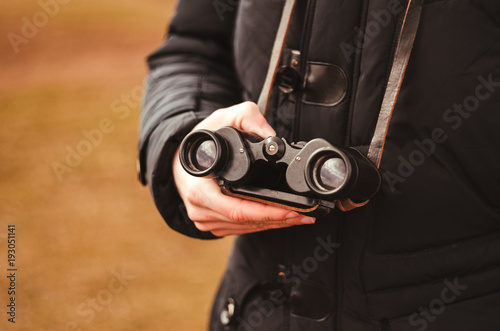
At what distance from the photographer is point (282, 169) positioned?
68 cm

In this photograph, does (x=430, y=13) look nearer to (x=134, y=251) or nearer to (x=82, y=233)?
(x=134, y=251)

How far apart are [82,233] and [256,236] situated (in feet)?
7.11

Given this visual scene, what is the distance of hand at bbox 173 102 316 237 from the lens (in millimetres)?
635

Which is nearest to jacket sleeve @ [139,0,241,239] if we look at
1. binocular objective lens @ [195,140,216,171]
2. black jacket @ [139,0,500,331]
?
black jacket @ [139,0,500,331]

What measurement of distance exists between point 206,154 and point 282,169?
0.10 meters

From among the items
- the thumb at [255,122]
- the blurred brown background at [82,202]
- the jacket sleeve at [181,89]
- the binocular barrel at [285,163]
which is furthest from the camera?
the blurred brown background at [82,202]

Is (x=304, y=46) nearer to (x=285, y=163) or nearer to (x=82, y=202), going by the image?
(x=285, y=163)

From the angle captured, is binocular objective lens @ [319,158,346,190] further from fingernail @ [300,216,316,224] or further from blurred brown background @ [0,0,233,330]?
blurred brown background @ [0,0,233,330]

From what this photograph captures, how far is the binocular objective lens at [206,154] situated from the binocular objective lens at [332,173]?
0.14m

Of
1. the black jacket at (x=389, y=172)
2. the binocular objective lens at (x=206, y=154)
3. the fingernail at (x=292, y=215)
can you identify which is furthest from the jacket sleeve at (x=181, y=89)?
the fingernail at (x=292, y=215)

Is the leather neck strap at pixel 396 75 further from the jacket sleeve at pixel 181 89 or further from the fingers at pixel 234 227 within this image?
the jacket sleeve at pixel 181 89

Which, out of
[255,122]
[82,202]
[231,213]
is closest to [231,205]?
[231,213]

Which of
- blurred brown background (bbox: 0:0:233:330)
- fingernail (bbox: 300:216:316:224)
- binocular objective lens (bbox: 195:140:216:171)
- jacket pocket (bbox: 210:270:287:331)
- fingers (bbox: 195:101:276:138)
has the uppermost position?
fingers (bbox: 195:101:276:138)

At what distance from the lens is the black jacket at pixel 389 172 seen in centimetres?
60
